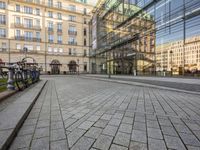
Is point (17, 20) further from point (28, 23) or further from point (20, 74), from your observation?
point (20, 74)

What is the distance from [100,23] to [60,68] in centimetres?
2512

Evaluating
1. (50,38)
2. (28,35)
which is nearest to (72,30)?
(50,38)

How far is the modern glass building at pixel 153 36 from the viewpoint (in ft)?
38.4

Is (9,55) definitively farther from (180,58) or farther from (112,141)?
(112,141)

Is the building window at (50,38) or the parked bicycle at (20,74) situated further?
the building window at (50,38)

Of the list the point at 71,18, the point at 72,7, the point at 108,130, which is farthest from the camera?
the point at 72,7

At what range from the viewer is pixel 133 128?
3188 millimetres

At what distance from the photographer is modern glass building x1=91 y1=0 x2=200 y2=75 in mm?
11696

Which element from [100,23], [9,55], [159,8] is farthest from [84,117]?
[9,55]

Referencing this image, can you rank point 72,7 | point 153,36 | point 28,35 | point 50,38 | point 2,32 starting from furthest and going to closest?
point 72,7 < point 50,38 < point 28,35 < point 2,32 < point 153,36

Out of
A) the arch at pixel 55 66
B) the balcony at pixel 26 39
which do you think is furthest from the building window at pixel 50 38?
the arch at pixel 55 66

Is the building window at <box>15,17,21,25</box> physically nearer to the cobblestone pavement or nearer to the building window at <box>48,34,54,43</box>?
the building window at <box>48,34,54,43</box>

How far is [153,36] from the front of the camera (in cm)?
1567

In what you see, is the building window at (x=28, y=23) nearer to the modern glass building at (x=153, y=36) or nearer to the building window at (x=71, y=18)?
the building window at (x=71, y=18)
